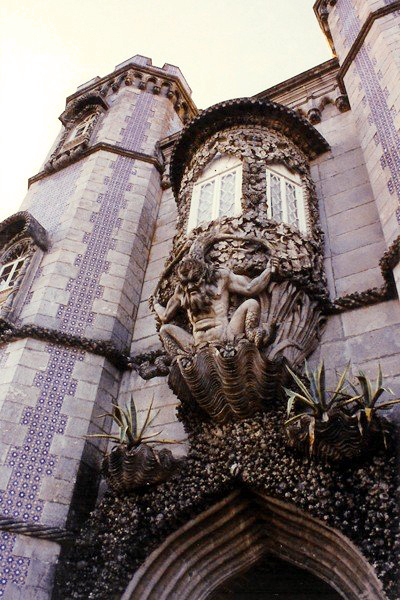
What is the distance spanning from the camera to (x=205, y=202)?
9.45 meters

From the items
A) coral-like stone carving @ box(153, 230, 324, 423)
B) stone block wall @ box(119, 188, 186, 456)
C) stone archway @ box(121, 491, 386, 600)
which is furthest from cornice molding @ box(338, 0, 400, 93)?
stone archway @ box(121, 491, 386, 600)

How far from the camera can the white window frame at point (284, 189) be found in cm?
868

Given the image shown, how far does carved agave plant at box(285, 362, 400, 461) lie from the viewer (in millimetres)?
5578

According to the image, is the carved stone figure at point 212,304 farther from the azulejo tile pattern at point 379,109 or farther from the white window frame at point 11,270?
the white window frame at point 11,270

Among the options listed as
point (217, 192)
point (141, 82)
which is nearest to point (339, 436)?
point (217, 192)

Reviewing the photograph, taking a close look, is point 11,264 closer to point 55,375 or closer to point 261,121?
point 55,375

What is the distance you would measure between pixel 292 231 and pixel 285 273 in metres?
1.02

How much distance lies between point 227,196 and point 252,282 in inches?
92.0

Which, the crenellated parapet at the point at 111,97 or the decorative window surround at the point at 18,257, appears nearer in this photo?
the decorative window surround at the point at 18,257

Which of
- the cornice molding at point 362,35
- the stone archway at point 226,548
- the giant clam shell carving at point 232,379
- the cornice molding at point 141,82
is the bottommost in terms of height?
the stone archway at point 226,548

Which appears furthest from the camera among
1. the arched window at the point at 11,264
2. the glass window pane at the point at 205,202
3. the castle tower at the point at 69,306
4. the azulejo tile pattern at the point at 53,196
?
the azulejo tile pattern at the point at 53,196

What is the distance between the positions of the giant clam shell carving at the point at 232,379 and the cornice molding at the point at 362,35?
7343 mm

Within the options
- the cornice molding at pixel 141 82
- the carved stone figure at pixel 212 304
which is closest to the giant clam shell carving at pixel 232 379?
the carved stone figure at pixel 212 304

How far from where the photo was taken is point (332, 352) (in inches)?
285
